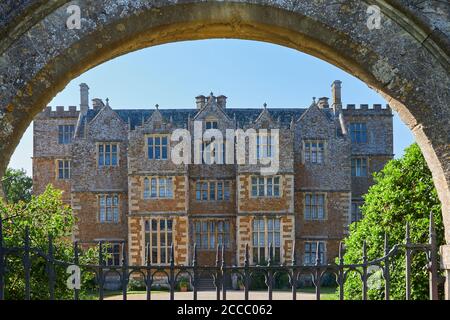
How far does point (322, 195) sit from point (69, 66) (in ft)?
100

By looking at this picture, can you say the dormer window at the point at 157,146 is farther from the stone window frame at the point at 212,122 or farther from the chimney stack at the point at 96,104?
the chimney stack at the point at 96,104

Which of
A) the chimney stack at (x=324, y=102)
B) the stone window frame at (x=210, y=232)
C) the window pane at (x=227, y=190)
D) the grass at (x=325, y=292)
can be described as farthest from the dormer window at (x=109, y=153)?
the chimney stack at (x=324, y=102)

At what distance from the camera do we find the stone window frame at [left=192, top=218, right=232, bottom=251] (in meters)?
31.6

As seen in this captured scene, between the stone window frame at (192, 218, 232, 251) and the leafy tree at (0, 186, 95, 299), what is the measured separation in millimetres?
17100

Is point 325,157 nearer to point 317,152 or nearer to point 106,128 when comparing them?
Result: point 317,152

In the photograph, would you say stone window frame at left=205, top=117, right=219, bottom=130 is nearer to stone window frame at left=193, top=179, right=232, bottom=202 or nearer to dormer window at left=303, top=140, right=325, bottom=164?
stone window frame at left=193, top=179, right=232, bottom=202

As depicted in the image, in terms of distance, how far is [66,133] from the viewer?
3747cm

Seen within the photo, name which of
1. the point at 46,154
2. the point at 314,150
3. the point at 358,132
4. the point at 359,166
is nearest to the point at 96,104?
the point at 46,154

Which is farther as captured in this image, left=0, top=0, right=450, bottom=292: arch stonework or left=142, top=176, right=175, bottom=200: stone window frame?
left=142, top=176, right=175, bottom=200: stone window frame

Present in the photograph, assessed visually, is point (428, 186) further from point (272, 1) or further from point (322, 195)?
point (322, 195)

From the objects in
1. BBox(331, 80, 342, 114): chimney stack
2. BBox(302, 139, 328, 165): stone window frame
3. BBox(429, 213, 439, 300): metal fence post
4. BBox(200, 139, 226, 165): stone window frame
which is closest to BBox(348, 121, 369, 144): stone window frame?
BBox(331, 80, 342, 114): chimney stack

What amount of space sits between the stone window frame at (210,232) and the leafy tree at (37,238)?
17100 millimetres
